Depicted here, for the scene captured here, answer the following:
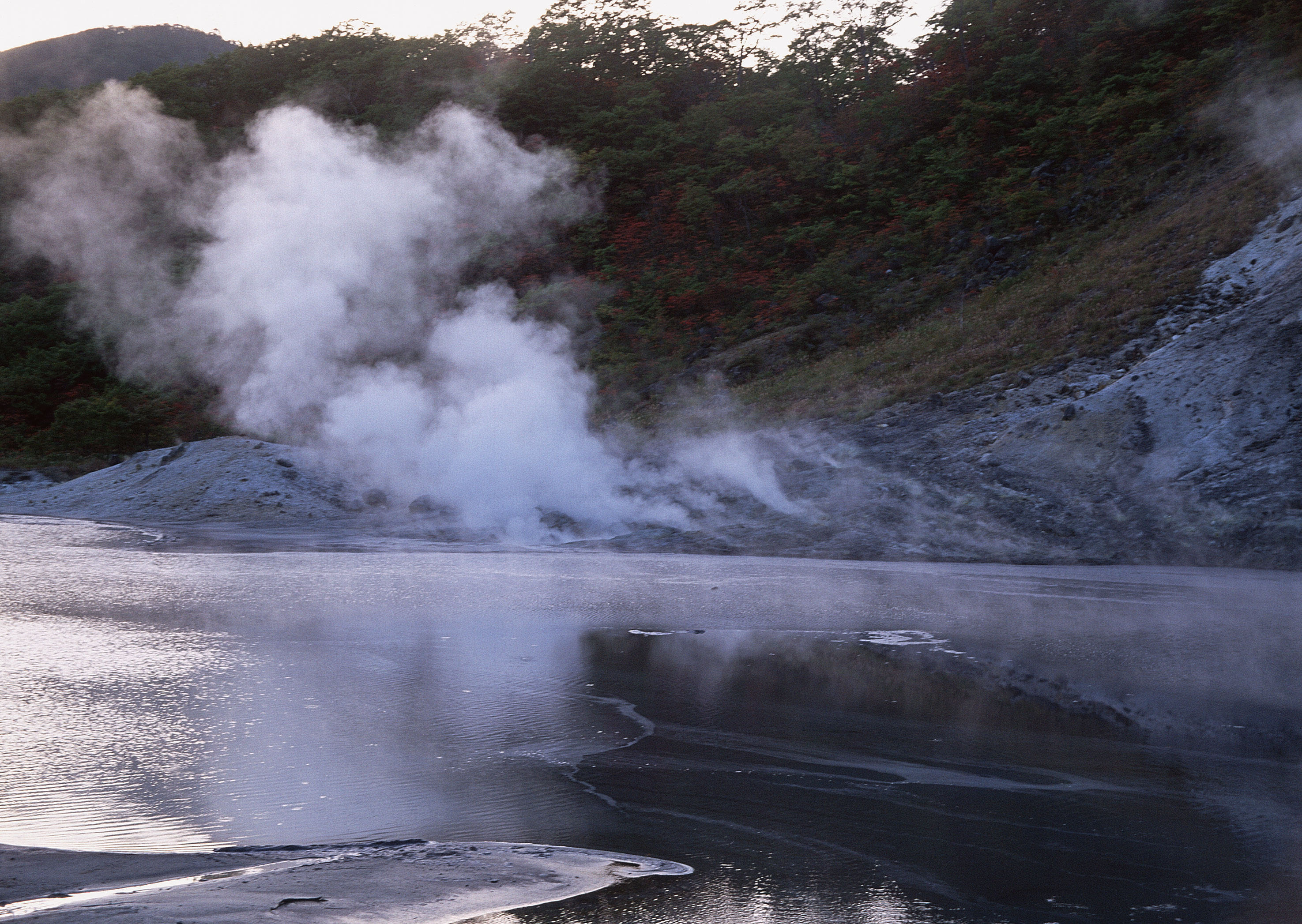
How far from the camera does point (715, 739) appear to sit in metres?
5.75

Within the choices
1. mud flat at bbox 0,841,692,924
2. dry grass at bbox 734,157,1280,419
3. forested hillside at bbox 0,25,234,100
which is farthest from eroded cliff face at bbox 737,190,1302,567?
forested hillside at bbox 0,25,234,100

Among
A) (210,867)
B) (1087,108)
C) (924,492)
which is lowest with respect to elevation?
(210,867)

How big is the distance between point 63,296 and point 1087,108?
32132 millimetres

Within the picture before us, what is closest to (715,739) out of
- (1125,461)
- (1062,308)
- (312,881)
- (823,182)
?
(312,881)

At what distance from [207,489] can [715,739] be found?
1670 cm

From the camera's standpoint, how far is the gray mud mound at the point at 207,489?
761 inches

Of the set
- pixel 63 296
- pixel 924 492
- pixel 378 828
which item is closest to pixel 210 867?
pixel 378 828

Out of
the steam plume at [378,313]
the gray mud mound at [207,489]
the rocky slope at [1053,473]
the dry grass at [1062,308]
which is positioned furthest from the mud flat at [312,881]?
the dry grass at [1062,308]

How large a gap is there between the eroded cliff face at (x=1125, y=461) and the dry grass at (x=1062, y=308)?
1.03 m

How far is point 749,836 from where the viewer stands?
170 inches

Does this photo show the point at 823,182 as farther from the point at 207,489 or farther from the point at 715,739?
the point at 715,739

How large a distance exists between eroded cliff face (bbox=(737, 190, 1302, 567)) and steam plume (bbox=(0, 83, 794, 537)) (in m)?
1.93

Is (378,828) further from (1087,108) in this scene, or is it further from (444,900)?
(1087,108)

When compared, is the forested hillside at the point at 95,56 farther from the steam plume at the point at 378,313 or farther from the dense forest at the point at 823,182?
the steam plume at the point at 378,313
